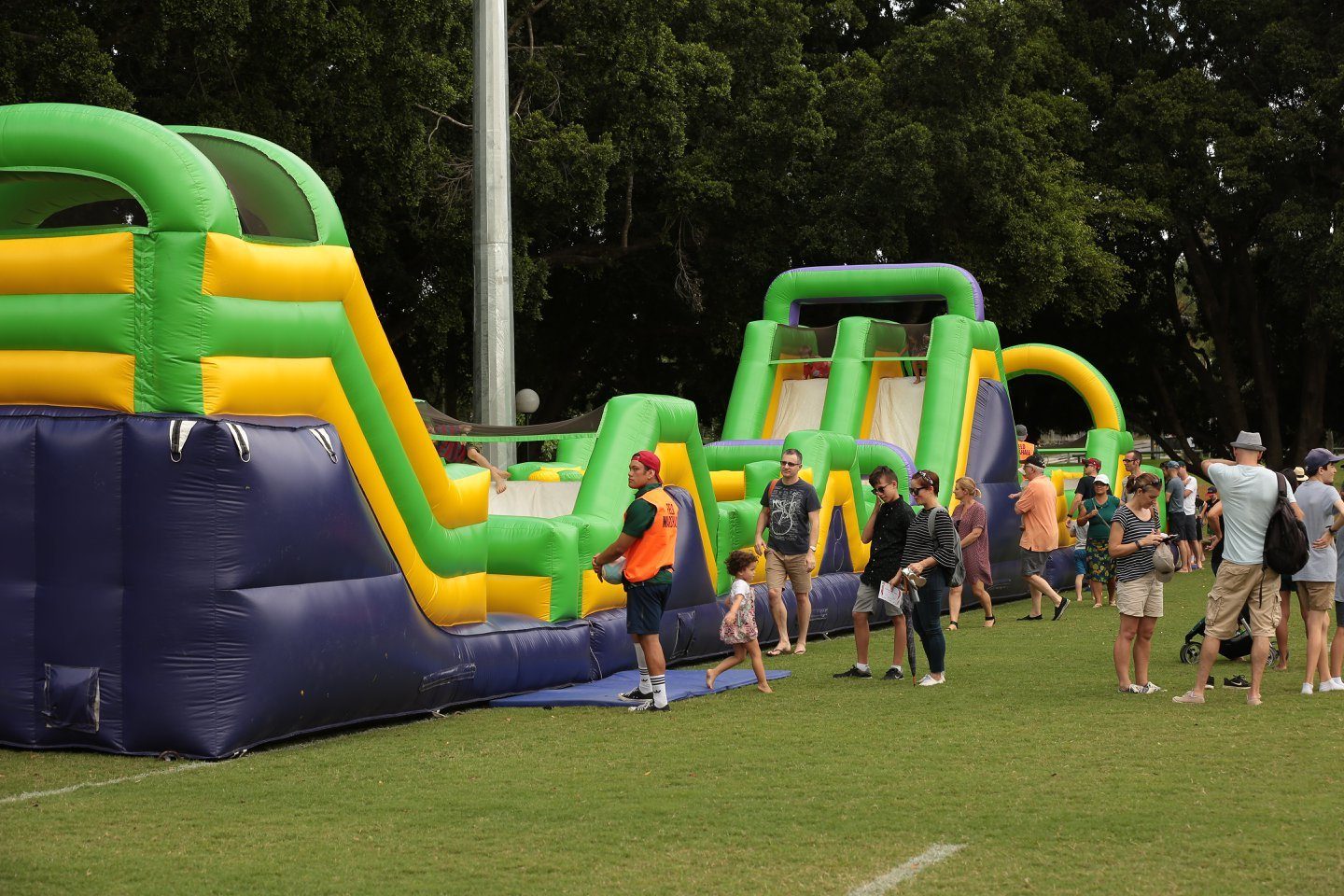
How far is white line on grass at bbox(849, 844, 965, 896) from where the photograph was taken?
507cm

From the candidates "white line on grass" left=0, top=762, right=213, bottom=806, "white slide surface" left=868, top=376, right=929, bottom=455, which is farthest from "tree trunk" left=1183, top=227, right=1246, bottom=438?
"white line on grass" left=0, top=762, right=213, bottom=806

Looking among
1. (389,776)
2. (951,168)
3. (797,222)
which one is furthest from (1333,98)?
(389,776)

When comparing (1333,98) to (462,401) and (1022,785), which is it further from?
(1022,785)

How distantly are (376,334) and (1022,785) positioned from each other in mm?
4278

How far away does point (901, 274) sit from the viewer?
18.1 meters

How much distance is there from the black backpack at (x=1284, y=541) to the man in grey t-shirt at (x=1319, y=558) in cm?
41

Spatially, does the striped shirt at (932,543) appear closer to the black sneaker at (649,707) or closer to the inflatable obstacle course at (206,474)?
the black sneaker at (649,707)

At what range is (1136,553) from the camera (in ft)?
30.7

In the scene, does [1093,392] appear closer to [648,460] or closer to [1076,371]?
[1076,371]

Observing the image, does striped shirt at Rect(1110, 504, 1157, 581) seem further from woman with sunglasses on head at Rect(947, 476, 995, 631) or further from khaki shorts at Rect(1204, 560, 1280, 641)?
woman with sunglasses on head at Rect(947, 476, 995, 631)

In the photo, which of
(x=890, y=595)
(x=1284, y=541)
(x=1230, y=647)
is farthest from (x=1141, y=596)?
(x=1230, y=647)

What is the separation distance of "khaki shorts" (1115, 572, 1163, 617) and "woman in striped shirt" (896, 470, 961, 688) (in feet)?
3.54

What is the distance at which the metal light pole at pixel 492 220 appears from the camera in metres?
15.5

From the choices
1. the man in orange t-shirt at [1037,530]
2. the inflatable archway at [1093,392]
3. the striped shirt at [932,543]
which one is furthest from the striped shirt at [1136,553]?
the inflatable archway at [1093,392]
